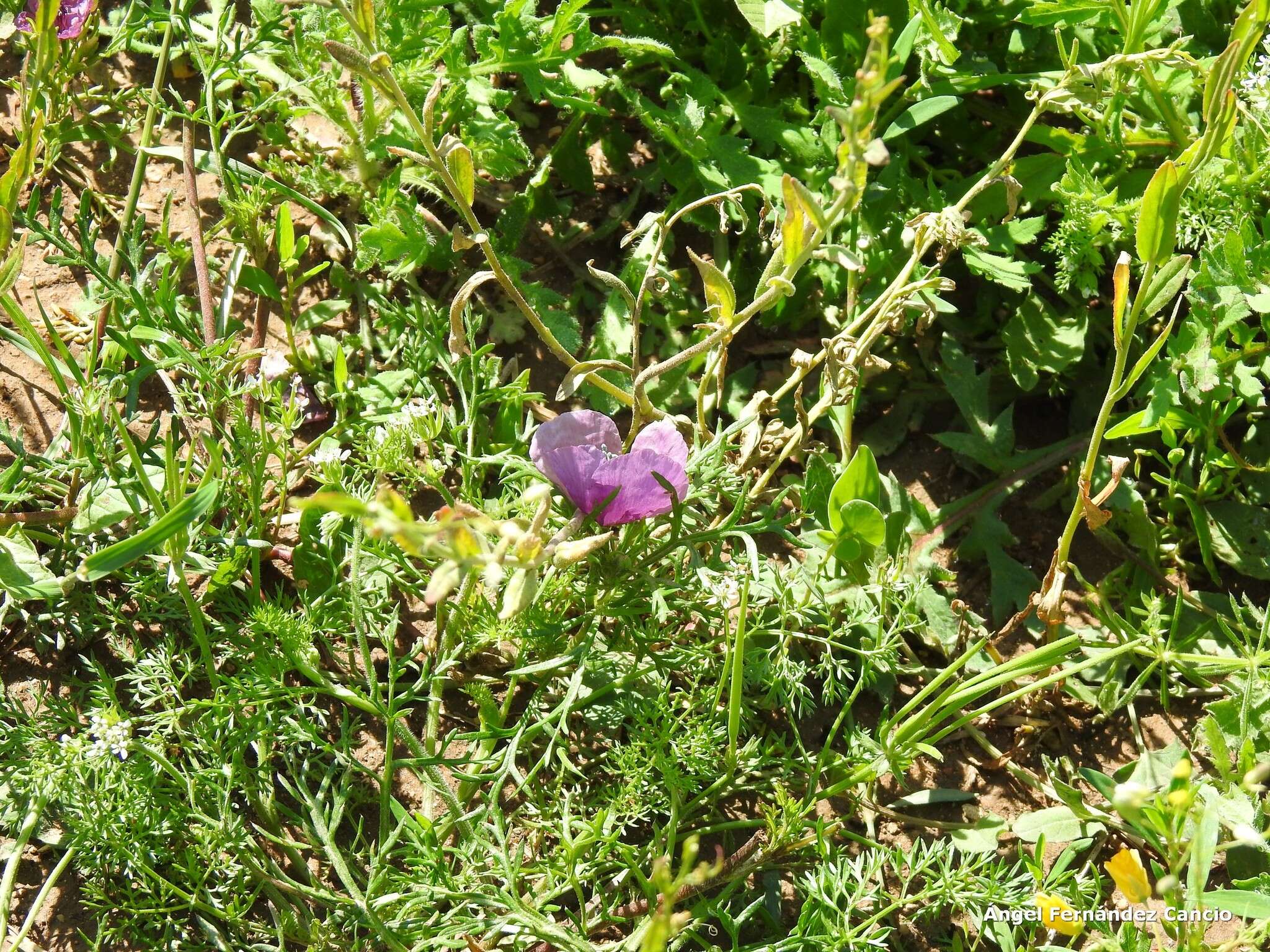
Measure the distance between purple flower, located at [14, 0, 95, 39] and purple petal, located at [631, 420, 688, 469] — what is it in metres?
1.50

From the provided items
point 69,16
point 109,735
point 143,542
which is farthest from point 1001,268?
point 69,16

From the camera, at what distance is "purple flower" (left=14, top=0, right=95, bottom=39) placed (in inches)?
89.7

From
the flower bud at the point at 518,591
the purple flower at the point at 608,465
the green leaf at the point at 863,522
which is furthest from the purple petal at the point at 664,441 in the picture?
the flower bud at the point at 518,591

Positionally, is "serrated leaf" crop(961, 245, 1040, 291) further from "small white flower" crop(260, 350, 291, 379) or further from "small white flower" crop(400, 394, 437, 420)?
"small white flower" crop(260, 350, 291, 379)

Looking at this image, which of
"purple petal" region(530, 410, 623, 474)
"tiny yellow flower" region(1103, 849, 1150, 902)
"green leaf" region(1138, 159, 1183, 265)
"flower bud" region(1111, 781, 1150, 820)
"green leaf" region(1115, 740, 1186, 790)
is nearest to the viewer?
"flower bud" region(1111, 781, 1150, 820)

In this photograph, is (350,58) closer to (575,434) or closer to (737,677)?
(575,434)

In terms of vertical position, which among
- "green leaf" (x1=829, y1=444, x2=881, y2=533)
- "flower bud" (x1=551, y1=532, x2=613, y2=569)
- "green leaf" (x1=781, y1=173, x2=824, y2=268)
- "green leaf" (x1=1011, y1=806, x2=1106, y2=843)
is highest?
"green leaf" (x1=781, y1=173, x2=824, y2=268)

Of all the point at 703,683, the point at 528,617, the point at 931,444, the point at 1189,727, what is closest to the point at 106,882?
the point at 528,617

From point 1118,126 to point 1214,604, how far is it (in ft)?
3.17

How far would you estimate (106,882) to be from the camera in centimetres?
184

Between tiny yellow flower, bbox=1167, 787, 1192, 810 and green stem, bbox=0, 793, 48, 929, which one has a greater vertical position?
tiny yellow flower, bbox=1167, 787, 1192, 810

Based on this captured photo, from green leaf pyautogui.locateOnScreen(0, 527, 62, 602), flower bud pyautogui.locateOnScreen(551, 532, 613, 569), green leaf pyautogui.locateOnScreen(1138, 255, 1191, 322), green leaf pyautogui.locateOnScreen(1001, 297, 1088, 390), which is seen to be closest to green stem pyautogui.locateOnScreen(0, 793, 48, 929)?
green leaf pyautogui.locateOnScreen(0, 527, 62, 602)

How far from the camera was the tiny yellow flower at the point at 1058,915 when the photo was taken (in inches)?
57.2

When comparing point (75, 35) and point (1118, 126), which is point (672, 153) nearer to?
point (1118, 126)
